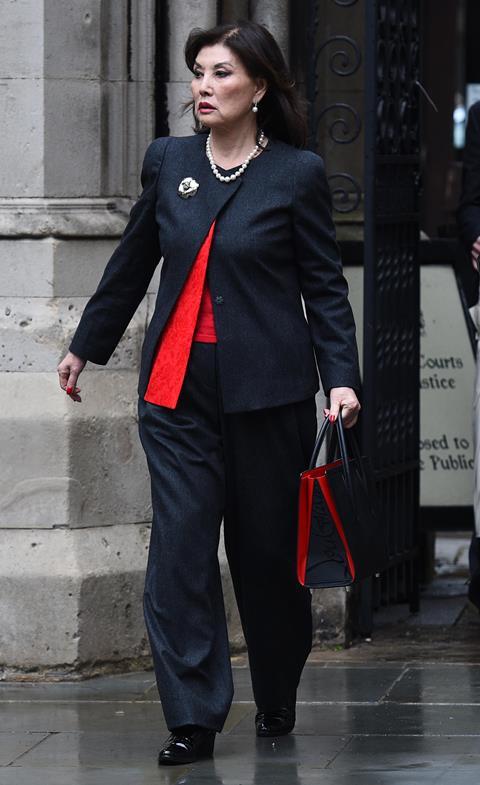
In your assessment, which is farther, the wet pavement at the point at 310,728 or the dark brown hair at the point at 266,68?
the dark brown hair at the point at 266,68

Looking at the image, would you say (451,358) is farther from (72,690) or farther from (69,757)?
(69,757)

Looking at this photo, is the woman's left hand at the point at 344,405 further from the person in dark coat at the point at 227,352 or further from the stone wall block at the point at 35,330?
the stone wall block at the point at 35,330

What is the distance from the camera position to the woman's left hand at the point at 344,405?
17.4ft

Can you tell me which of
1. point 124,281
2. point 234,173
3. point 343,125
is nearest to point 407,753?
point 124,281

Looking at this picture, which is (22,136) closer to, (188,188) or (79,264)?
(79,264)

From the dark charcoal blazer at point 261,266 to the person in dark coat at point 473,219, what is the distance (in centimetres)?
154

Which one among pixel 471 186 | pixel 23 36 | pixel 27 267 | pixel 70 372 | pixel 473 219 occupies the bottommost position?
pixel 70 372

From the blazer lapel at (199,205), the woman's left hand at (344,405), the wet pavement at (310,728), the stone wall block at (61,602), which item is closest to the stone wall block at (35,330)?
the stone wall block at (61,602)

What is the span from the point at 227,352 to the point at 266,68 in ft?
2.49

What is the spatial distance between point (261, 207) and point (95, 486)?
1626 millimetres

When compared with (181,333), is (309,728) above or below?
below

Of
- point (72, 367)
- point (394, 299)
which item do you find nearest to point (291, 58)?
point (394, 299)

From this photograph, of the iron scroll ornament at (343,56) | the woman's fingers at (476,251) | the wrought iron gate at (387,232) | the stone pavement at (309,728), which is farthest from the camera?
the iron scroll ornament at (343,56)

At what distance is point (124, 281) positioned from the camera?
554 cm
